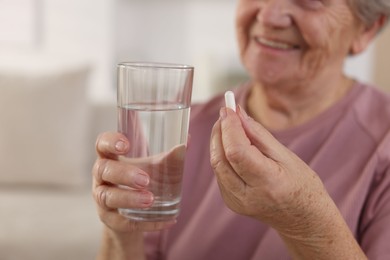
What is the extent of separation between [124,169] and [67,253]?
5.08 ft

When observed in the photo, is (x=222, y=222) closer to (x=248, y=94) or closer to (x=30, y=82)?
(x=248, y=94)

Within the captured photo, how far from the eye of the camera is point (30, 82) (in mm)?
2846

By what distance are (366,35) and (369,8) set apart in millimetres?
96

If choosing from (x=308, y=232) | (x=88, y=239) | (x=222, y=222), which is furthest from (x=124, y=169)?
(x=88, y=239)

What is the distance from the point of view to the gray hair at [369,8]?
1.36 metres

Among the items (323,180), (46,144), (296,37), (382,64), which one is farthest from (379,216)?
(382,64)

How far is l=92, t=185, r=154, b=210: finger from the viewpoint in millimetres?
973

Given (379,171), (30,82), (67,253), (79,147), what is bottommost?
(67,253)

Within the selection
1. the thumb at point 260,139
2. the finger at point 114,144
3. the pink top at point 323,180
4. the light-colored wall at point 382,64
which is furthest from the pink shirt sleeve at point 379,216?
the light-colored wall at point 382,64

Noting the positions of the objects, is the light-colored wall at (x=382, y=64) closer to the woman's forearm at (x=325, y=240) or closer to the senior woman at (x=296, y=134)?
the senior woman at (x=296, y=134)

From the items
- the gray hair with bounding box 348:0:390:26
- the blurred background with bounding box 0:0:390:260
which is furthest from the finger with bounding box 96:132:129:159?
the blurred background with bounding box 0:0:390:260

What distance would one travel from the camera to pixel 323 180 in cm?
130

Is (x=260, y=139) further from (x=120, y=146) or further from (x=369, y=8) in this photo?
(x=369, y=8)

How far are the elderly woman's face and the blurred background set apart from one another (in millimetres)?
1349
